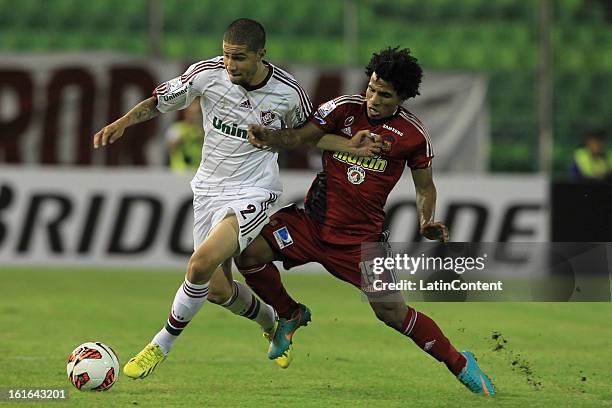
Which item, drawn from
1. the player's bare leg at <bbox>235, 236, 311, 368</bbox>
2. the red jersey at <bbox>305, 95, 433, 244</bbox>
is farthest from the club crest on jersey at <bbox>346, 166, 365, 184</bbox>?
the player's bare leg at <bbox>235, 236, 311, 368</bbox>

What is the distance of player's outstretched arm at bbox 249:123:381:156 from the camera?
6495mm

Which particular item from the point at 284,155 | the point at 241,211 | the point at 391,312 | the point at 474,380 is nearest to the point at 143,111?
the point at 241,211

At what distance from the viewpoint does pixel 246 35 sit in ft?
21.4

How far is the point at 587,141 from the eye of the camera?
Answer: 1592 centimetres

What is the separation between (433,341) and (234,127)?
5.45ft

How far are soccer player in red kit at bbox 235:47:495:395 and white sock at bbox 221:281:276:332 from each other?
15 centimetres

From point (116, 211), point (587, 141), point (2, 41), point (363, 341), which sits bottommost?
point (363, 341)

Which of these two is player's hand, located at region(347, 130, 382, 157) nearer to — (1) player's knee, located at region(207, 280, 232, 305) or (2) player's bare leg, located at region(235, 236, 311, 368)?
(2) player's bare leg, located at region(235, 236, 311, 368)

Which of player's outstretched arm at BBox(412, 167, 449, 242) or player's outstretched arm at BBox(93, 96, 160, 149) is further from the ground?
player's outstretched arm at BBox(93, 96, 160, 149)

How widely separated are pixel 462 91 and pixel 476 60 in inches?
128

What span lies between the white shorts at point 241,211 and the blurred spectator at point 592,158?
955 centimetres

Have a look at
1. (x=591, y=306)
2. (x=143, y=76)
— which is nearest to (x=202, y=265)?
(x=591, y=306)

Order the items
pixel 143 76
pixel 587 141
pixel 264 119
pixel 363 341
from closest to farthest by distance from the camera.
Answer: pixel 264 119 → pixel 363 341 → pixel 143 76 → pixel 587 141

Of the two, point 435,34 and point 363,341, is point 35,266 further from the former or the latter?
point 435,34
